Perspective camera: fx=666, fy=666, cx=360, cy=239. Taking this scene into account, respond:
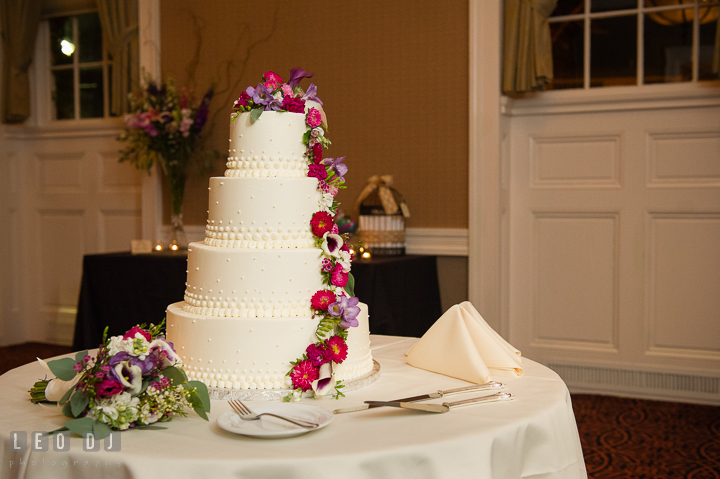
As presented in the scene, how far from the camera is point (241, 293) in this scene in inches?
66.4

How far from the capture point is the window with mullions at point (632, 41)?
402 centimetres

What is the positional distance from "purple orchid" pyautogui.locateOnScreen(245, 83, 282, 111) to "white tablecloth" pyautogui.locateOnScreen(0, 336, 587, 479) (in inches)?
30.6

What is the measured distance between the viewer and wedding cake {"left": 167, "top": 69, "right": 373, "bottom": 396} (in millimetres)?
1632

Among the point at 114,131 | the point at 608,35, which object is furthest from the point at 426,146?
the point at 114,131

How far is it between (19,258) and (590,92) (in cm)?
498

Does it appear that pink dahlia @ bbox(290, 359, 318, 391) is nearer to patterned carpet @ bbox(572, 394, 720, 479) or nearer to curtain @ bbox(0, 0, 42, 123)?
patterned carpet @ bbox(572, 394, 720, 479)

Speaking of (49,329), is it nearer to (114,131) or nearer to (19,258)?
(19,258)

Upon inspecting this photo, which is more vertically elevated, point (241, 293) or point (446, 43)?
point (446, 43)

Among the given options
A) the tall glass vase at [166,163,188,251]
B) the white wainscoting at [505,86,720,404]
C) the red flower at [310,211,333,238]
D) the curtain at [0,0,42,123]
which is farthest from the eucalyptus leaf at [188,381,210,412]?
the curtain at [0,0,42,123]

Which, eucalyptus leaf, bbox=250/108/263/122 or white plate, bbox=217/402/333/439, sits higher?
eucalyptus leaf, bbox=250/108/263/122

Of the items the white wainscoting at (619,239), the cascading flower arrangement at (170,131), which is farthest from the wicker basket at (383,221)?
the cascading flower arrangement at (170,131)

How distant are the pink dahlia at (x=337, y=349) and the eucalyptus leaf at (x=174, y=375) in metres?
0.37

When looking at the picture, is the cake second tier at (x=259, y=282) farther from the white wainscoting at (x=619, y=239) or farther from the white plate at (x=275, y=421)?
the white wainscoting at (x=619, y=239)

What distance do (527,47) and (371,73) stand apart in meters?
1.06
